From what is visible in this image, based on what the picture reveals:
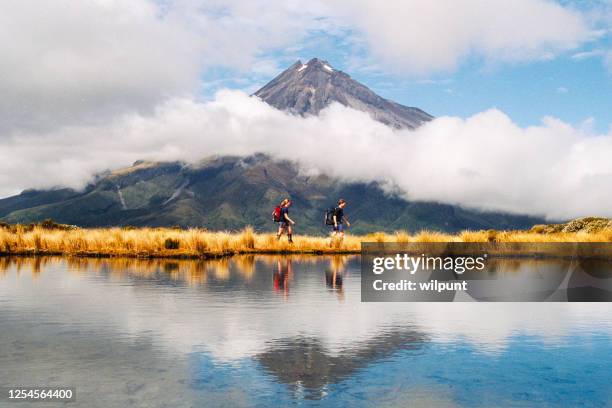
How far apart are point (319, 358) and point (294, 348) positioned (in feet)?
2.38

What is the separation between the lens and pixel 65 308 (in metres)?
14.7

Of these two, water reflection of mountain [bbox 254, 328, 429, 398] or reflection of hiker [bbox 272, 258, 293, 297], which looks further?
reflection of hiker [bbox 272, 258, 293, 297]

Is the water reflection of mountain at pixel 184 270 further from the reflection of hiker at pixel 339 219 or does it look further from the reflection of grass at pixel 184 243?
the reflection of hiker at pixel 339 219

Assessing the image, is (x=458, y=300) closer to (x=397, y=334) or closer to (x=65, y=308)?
(x=397, y=334)

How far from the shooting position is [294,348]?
10.6 meters

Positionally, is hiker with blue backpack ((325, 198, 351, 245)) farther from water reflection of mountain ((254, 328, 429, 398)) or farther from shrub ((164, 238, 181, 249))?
water reflection of mountain ((254, 328, 429, 398))

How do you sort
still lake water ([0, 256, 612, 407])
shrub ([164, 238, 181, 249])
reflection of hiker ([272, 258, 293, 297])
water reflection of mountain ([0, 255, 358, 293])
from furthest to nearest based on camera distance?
1. shrub ([164, 238, 181, 249])
2. water reflection of mountain ([0, 255, 358, 293])
3. reflection of hiker ([272, 258, 293, 297])
4. still lake water ([0, 256, 612, 407])

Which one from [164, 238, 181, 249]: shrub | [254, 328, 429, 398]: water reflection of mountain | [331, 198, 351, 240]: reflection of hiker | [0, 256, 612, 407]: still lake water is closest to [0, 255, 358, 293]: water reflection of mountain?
[0, 256, 612, 407]: still lake water

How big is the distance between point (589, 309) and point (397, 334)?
6.12m

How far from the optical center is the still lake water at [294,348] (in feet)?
27.1

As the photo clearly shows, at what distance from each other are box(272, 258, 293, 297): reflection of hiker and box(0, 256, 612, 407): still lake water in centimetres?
56

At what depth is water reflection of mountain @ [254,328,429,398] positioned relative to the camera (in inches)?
348

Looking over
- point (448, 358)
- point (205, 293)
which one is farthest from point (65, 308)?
point (448, 358)

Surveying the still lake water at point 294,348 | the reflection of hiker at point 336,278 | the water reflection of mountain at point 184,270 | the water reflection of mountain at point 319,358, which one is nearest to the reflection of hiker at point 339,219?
the water reflection of mountain at point 184,270
